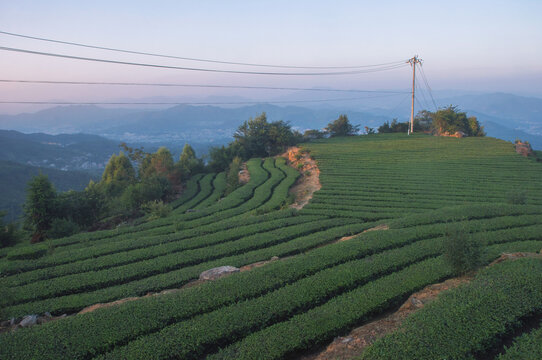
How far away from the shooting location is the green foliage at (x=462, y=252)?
8.27 metres

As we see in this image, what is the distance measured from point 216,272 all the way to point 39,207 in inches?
690

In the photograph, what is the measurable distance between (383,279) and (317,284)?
2.00 meters

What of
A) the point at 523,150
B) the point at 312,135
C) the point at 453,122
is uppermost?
the point at 453,122

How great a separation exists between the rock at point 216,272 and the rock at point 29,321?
14.7 ft

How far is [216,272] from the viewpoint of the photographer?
32.5 feet

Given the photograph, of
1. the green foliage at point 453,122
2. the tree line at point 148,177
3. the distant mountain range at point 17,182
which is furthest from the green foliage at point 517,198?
the distant mountain range at point 17,182

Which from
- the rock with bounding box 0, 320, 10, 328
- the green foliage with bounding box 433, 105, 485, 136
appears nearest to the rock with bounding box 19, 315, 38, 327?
the rock with bounding box 0, 320, 10, 328

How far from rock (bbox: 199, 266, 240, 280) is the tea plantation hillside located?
1.42ft

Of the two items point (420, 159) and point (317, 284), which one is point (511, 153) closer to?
point (420, 159)

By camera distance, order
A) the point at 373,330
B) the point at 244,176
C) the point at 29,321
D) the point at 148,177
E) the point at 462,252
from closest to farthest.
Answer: the point at 373,330 → the point at 29,321 → the point at 462,252 → the point at 244,176 → the point at 148,177

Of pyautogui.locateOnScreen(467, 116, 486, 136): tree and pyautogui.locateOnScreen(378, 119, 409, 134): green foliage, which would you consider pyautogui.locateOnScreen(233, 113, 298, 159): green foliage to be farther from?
pyautogui.locateOnScreen(467, 116, 486, 136): tree

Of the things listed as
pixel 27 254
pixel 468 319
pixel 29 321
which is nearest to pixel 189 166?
pixel 27 254

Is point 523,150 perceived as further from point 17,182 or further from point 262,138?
point 17,182

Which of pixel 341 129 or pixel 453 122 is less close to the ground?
pixel 453 122
